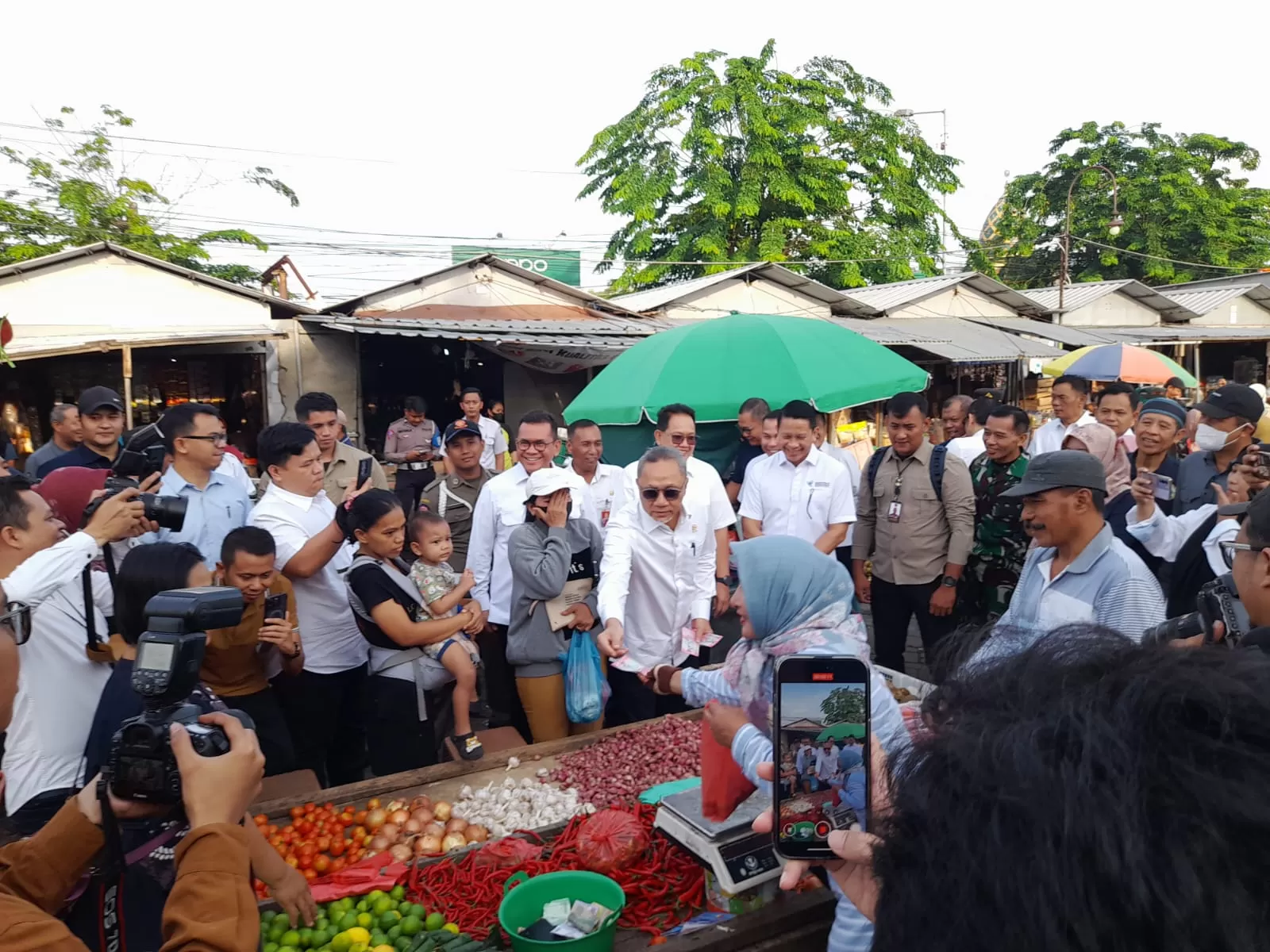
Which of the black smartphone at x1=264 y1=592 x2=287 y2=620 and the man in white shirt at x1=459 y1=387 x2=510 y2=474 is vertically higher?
the man in white shirt at x1=459 y1=387 x2=510 y2=474

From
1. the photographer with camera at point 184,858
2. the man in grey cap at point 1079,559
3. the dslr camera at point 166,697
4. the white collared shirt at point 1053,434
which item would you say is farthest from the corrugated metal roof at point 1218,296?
the photographer with camera at point 184,858

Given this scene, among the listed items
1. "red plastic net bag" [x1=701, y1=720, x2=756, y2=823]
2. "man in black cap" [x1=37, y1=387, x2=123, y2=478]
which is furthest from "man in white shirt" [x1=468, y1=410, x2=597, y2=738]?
"man in black cap" [x1=37, y1=387, x2=123, y2=478]

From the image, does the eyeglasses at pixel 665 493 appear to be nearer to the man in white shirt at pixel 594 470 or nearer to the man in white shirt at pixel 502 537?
the man in white shirt at pixel 502 537

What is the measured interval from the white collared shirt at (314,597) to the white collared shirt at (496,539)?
0.75m

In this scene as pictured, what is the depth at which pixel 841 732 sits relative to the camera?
1465mm

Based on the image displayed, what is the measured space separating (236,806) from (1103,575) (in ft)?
8.01

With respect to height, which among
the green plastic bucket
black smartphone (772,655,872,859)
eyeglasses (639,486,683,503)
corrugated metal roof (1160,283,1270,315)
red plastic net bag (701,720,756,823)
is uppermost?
corrugated metal roof (1160,283,1270,315)

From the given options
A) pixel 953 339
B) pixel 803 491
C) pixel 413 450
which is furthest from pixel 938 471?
pixel 953 339

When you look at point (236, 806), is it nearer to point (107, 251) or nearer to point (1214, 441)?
point (1214, 441)

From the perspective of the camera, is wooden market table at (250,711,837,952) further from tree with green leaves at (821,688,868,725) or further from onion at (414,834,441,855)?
tree with green leaves at (821,688,868,725)

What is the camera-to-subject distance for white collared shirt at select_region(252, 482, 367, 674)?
344 cm

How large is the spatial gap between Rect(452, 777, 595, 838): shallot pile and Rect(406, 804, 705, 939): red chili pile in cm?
16

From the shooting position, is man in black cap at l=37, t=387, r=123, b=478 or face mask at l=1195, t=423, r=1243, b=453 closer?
face mask at l=1195, t=423, r=1243, b=453

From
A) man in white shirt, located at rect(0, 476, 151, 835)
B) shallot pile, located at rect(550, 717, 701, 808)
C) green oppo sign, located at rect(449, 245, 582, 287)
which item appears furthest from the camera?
green oppo sign, located at rect(449, 245, 582, 287)
